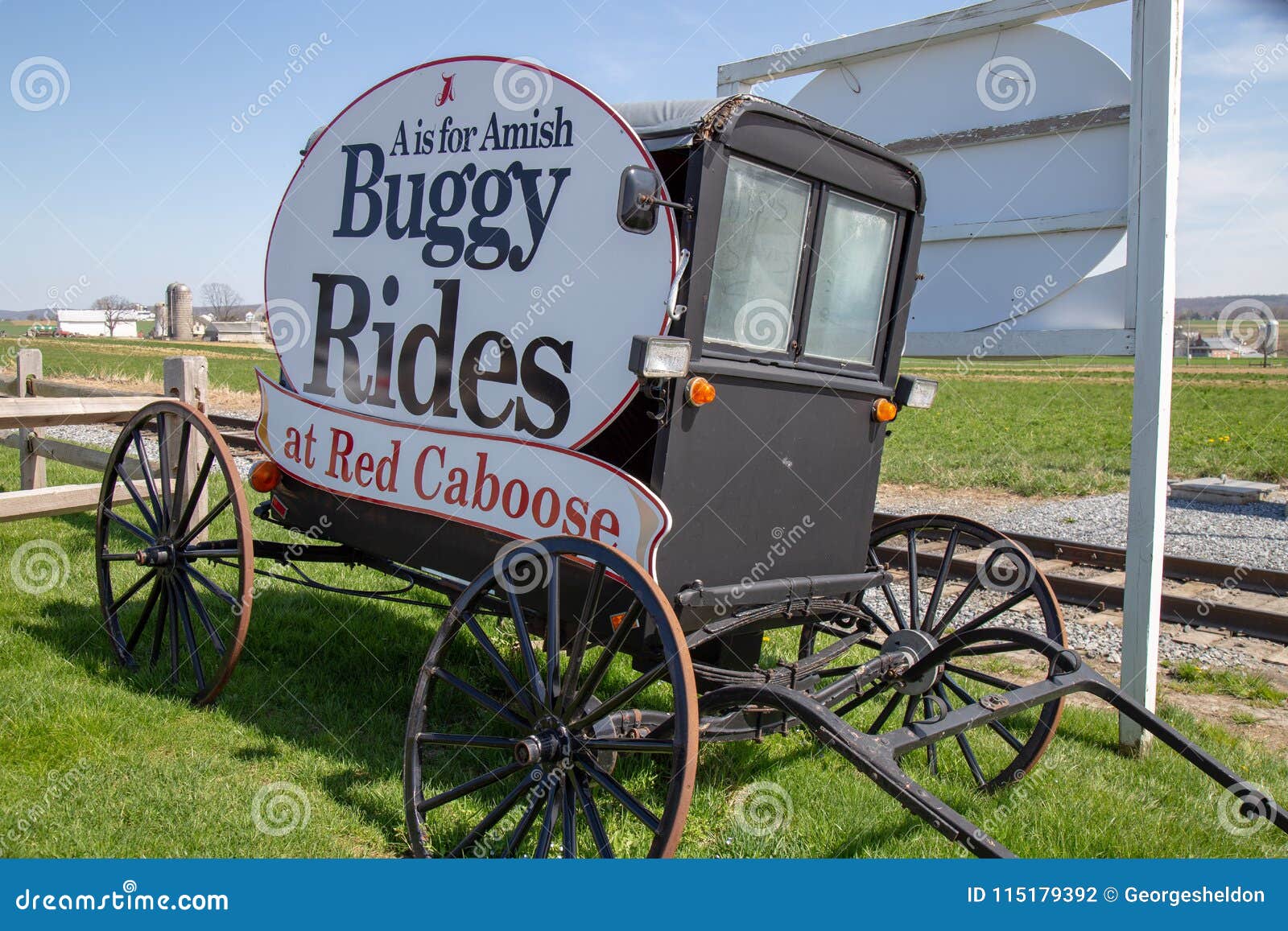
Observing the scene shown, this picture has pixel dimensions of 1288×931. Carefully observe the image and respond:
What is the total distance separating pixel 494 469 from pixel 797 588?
1.26 metres

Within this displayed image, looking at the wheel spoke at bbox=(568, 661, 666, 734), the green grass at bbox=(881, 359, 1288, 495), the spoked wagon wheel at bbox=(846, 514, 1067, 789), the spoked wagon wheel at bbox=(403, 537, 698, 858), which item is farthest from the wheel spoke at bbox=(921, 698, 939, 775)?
the green grass at bbox=(881, 359, 1288, 495)

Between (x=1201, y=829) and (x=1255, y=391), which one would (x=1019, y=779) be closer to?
(x=1201, y=829)

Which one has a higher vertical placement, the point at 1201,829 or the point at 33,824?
the point at 1201,829

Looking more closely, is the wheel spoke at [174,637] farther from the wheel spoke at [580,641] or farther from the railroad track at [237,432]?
the railroad track at [237,432]

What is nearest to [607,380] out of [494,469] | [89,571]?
[494,469]

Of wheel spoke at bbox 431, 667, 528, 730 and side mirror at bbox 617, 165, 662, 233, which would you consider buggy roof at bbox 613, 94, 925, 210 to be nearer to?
side mirror at bbox 617, 165, 662, 233

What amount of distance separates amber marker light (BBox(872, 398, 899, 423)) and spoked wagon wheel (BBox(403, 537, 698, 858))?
4.95ft

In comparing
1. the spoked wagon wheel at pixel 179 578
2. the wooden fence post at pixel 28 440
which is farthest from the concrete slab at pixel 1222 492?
the wooden fence post at pixel 28 440

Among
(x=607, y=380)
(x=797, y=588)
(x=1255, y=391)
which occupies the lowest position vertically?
(x=797, y=588)

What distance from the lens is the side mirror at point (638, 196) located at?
3191mm

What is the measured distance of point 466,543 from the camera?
4.01m

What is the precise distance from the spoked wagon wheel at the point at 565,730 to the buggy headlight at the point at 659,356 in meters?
0.58

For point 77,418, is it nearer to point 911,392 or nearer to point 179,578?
point 179,578

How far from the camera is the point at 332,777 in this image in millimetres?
3963
